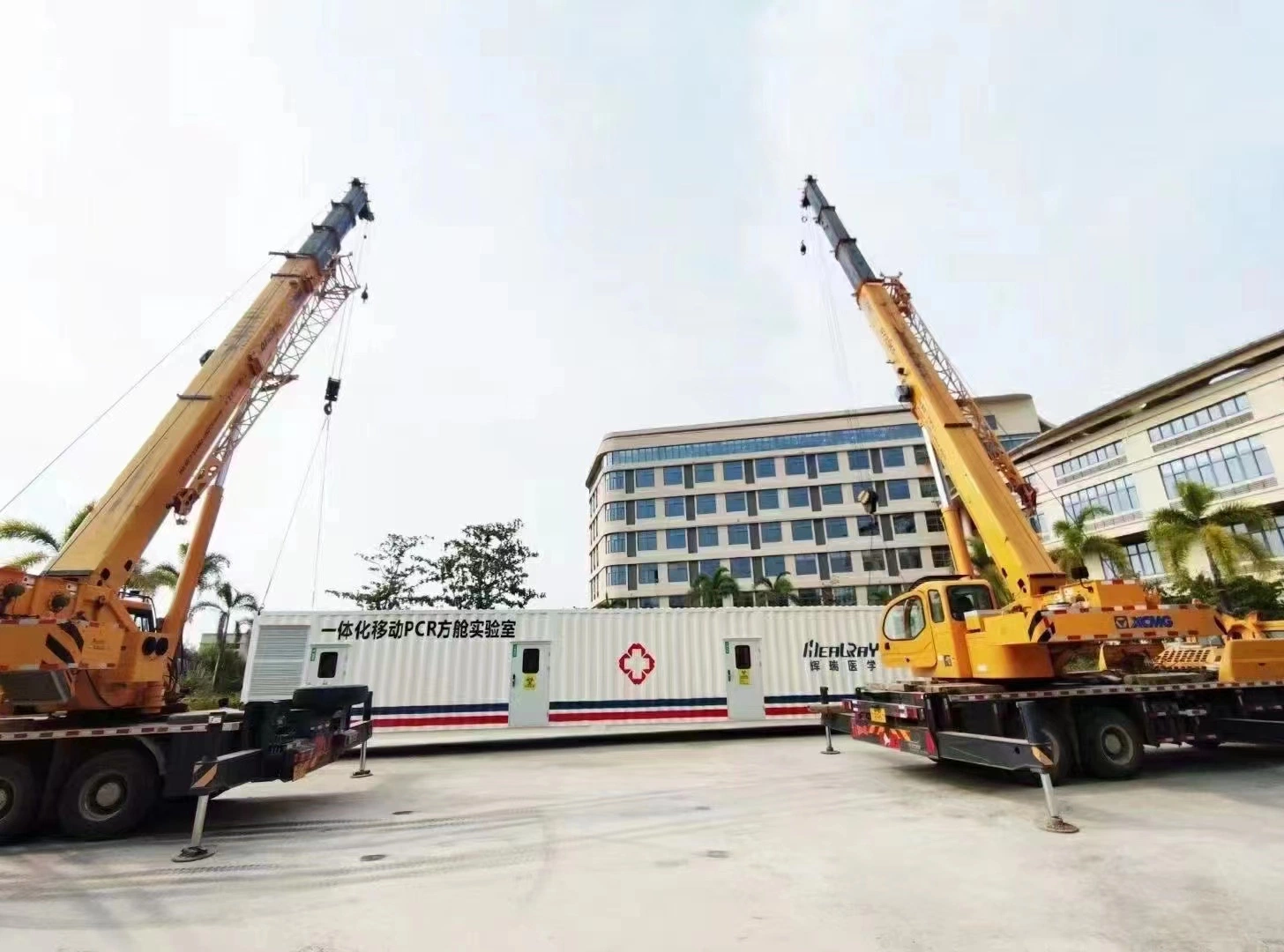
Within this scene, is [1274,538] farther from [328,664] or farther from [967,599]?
[328,664]

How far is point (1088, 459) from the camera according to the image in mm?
36188

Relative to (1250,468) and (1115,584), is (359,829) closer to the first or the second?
(1115,584)

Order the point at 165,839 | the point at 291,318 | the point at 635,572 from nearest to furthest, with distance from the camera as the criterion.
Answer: the point at 165,839, the point at 291,318, the point at 635,572

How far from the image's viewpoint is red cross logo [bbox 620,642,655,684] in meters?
15.0

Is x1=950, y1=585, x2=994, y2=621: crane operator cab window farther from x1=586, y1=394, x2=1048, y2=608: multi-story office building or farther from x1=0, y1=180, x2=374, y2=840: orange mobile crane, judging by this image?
x1=586, y1=394, x2=1048, y2=608: multi-story office building

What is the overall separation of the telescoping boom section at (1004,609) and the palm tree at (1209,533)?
16.0m

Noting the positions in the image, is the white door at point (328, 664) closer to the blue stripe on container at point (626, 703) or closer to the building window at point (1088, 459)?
the blue stripe on container at point (626, 703)

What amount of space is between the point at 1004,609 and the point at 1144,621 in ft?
5.07

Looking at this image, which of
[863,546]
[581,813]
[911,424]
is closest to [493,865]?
[581,813]

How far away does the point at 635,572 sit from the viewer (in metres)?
57.0

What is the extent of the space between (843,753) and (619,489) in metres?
48.9

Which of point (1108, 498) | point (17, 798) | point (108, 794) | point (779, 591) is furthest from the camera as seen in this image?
point (779, 591)

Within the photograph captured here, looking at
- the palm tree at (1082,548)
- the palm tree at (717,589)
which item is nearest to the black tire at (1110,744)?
the palm tree at (1082,548)


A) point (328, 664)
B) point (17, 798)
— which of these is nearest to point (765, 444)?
point (328, 664)
